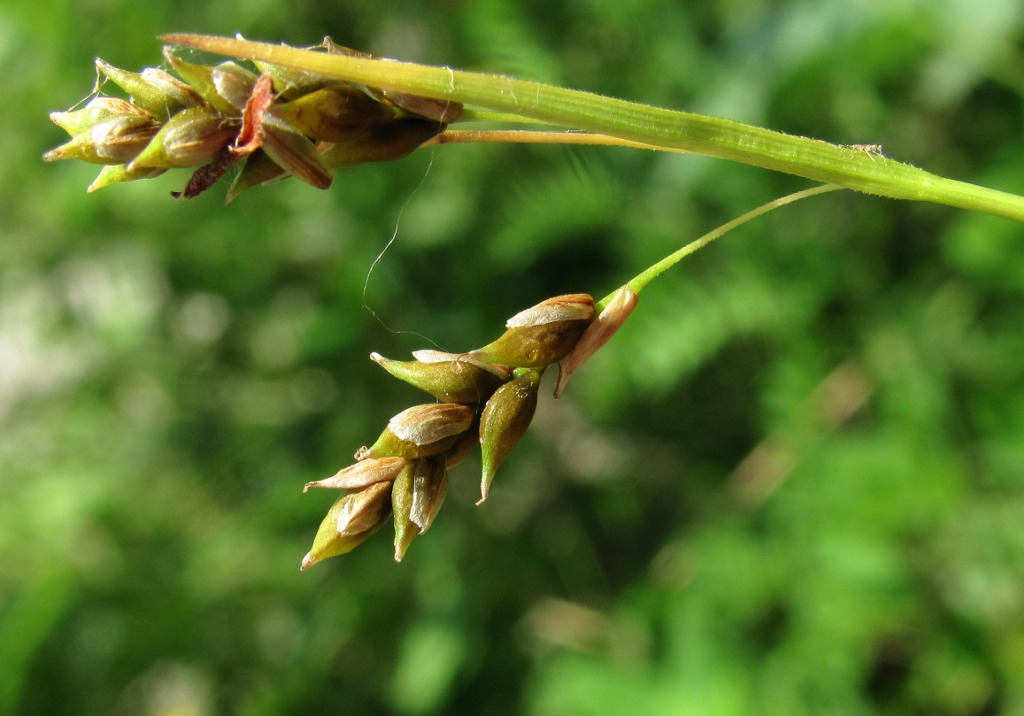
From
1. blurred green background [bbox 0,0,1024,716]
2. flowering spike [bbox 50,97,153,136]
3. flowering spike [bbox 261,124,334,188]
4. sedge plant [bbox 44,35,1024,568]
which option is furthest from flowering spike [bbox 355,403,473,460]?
blurred green background [bbox 0,0,1024,716]

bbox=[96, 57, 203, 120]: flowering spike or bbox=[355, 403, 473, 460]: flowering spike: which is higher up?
bbox=[96, 57, 203, 120]: flowering spike

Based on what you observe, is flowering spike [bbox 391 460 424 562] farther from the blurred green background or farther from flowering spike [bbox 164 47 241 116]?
the blurred green background

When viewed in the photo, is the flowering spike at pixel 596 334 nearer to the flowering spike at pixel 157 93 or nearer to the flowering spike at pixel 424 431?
the flowering spike at pixel 424 431

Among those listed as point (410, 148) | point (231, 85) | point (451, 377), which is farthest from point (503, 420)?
point (231, 85)

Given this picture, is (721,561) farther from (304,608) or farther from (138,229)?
(138,229)

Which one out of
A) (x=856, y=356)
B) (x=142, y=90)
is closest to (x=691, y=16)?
(x=856, y=356)

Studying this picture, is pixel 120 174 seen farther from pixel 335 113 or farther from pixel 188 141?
pixel 335 113

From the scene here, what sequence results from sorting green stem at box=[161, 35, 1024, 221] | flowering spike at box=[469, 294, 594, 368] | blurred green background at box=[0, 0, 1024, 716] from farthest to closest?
blurred green background at box=[0, 0, 1024, 716]
flowering spike at box=[469, 294, 594, 368]
green stem at box=[161, 35, 1024, 221]

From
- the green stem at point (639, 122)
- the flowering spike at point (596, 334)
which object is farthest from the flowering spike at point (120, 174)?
the flowering spike at point (596, 334)
